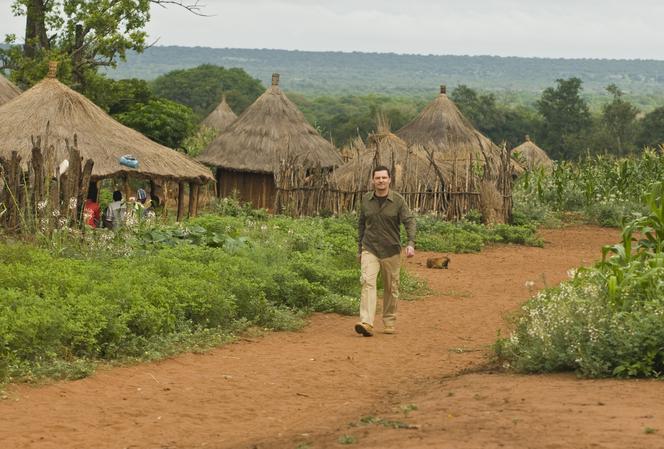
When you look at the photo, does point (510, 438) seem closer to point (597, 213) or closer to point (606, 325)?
point (606, 325)

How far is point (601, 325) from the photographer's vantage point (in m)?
8.48

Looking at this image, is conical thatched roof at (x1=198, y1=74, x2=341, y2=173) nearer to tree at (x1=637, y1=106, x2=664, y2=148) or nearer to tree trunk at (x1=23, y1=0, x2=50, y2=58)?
tree trunk at (x1=23, y1=0, x2=50, y2=58)

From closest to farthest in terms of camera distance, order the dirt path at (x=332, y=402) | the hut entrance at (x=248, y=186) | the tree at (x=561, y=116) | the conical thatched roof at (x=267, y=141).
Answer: the dirt path at (x=332, y=402) < the conical thatched roof at (x=267, y=141) < the hut entrance at (x=248, y=186) < the tree at (x=561, y=116)

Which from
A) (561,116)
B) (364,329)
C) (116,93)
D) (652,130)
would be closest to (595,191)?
(116,93)

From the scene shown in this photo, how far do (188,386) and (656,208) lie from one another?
4.14m

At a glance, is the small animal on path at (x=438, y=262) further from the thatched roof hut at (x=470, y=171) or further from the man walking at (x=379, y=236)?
the man walking at (x=379, y=236)

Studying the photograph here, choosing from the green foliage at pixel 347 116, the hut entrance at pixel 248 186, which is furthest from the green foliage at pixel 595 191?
the green foliage at pixel 347 116

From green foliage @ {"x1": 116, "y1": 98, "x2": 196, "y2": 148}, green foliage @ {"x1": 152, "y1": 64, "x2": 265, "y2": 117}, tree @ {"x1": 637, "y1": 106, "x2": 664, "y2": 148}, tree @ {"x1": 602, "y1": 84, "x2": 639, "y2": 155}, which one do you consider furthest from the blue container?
green foliage @ {"x1": 152, "y1": 64, "x2": 265, "y2": 117}

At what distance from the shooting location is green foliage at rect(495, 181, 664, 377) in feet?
26.8

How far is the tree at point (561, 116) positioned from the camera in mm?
58812

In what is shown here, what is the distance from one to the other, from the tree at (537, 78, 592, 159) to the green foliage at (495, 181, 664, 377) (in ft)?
160

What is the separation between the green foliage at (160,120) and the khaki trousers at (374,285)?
23.0 metres

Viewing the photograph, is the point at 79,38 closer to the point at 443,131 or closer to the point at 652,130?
the point at 443,131

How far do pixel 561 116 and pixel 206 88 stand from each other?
86.4ft
